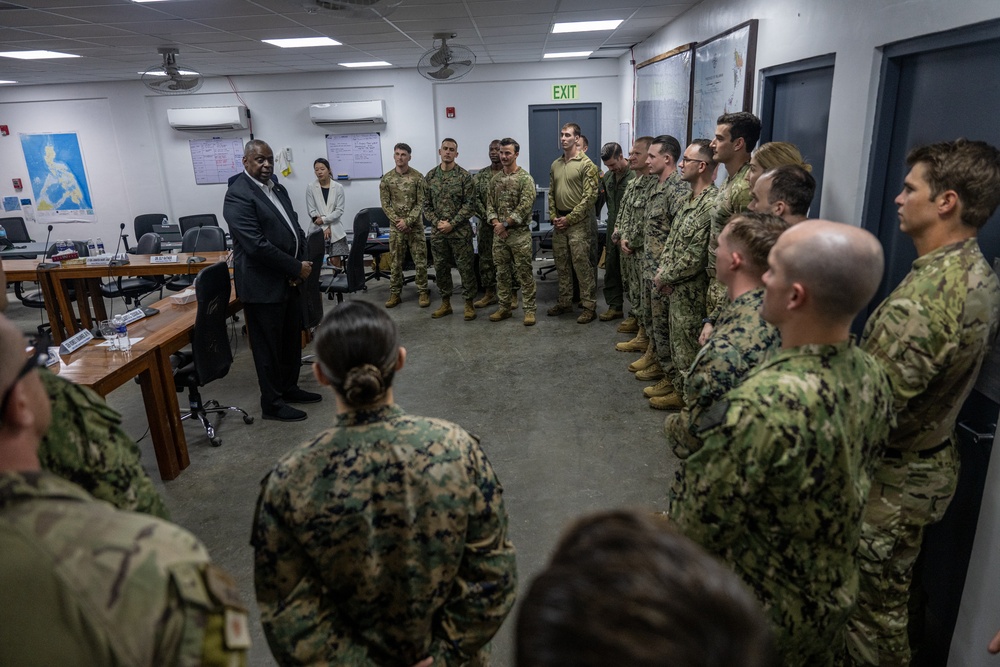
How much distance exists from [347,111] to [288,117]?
921 mm

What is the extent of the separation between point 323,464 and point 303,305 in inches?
116

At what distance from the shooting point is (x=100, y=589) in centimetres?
69

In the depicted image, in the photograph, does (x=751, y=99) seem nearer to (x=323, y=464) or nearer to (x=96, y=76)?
(x=323, y=464)

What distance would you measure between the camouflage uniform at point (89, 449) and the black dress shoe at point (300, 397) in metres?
2.61

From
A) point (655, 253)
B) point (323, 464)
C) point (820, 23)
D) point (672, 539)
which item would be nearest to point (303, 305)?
point (655, 253)

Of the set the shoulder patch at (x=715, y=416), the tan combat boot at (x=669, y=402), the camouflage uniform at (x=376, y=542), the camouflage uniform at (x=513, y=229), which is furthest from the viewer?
the camouflage uniform at (x=513, y=229)

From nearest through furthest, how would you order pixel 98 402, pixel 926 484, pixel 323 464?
pixel 323 464 → pixel 98 402 → pixel 926 484

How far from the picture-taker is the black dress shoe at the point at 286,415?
12.2 ft

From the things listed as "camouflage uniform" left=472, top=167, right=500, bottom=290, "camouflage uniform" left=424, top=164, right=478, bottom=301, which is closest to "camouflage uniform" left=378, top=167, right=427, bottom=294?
"camouflage uniform" left=424, top=164, right=478, bottom=301

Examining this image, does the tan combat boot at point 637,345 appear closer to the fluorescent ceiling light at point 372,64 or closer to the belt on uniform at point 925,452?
the belt on uniform at point 925,452

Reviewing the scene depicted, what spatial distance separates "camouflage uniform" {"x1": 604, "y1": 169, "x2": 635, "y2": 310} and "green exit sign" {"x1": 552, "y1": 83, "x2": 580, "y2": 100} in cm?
347

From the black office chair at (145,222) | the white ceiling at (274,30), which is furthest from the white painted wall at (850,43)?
the black office chair at (145,222)

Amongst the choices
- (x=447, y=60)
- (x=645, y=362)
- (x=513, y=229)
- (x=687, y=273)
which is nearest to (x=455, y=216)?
(x=513, y=229)

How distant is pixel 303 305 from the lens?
3.85 meters
